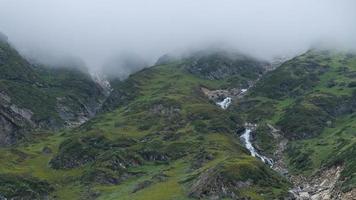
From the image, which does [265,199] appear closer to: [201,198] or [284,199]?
[284,199]

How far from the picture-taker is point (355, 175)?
641ft

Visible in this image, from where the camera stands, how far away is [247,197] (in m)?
199

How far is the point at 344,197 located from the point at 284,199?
22682mm

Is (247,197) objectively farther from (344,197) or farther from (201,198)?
(344,197)

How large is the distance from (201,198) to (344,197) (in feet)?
154

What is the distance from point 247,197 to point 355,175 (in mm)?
36126

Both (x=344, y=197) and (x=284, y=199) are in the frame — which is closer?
(x=344, y=197)

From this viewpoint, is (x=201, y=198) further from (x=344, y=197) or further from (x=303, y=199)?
(x=344, y=197)

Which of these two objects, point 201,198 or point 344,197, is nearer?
point 344,197

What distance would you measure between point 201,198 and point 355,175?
5133 centimetres

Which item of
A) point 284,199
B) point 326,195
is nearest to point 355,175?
point 326,195

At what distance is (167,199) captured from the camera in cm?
19988

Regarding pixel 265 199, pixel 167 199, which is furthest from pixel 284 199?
pixel 167 199

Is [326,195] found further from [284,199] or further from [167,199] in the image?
[167,199]
